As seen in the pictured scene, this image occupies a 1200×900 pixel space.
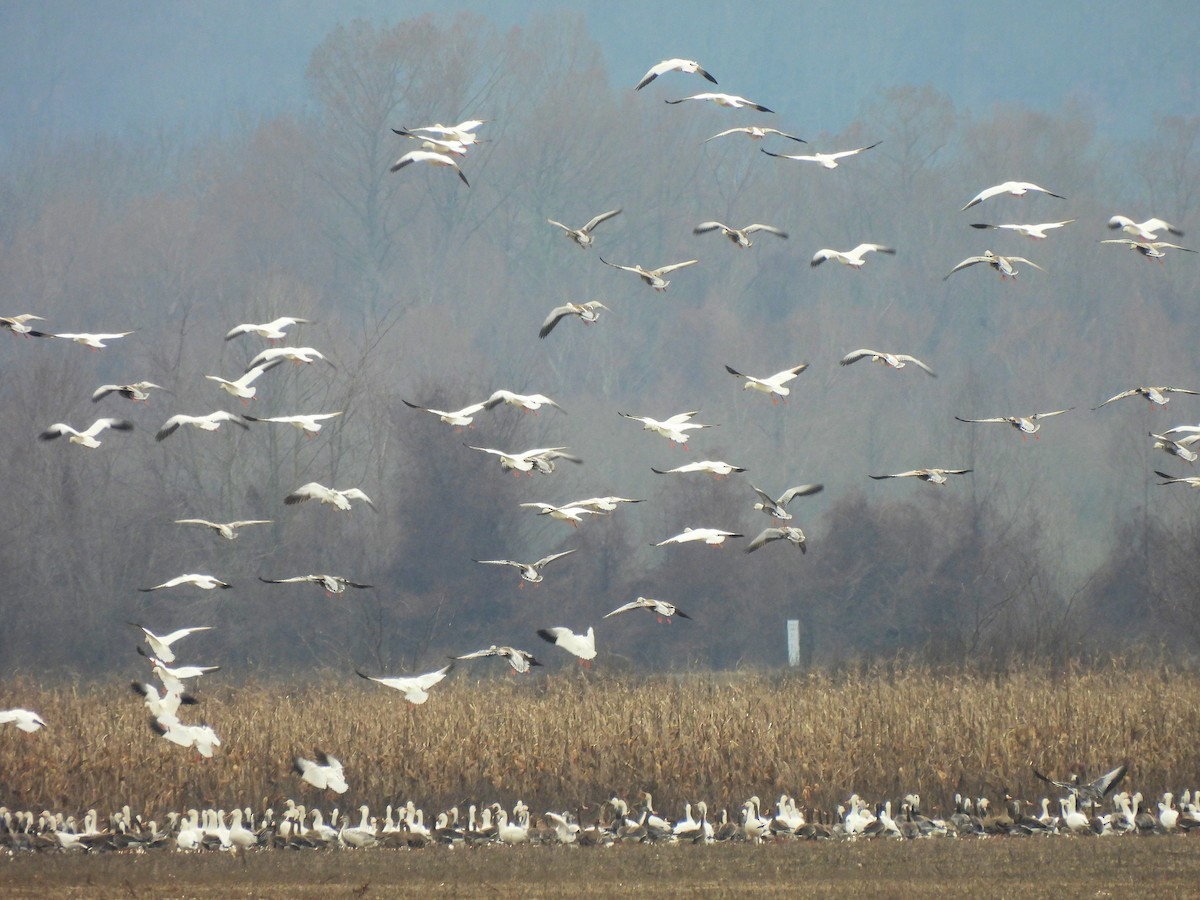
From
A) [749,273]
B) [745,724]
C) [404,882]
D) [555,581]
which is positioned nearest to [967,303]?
[749,273]

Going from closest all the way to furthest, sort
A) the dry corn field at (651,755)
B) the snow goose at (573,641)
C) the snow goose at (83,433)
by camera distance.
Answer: the snow goose at (573,641)
the snow goose at (83,433)
the dry corn field at (651,755)

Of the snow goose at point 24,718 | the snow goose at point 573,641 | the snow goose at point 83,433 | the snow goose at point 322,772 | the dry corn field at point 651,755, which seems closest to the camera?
the snow goose at point 573,641

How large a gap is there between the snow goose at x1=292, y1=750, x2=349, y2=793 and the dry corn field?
160 centimetres

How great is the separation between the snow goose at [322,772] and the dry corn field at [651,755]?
1.60 meters

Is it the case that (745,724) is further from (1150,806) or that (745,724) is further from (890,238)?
(890,238)

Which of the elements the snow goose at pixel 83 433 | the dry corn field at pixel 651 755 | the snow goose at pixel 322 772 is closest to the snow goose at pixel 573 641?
the dry corn field at pixel 651 755

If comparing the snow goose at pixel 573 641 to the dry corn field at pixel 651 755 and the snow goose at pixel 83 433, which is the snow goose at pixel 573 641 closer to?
the dry corn field at pixel 651 755

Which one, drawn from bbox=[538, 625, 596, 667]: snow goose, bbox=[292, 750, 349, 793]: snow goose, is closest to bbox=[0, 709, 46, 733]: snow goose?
bbox=[292, 750, 349, 793]: snow goose

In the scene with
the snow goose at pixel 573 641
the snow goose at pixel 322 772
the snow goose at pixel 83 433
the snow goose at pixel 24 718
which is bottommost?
the snow goose at pixel 322 772

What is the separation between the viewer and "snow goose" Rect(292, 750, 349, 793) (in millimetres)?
19625

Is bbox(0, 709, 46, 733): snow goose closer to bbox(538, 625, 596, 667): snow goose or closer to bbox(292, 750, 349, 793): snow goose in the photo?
bbox(292, 750, 349, 793): snow goose

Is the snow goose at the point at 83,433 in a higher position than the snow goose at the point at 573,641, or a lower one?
higher

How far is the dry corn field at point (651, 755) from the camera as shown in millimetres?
20922

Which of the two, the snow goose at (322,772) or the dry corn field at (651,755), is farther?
the dry corn field at (651,755)
